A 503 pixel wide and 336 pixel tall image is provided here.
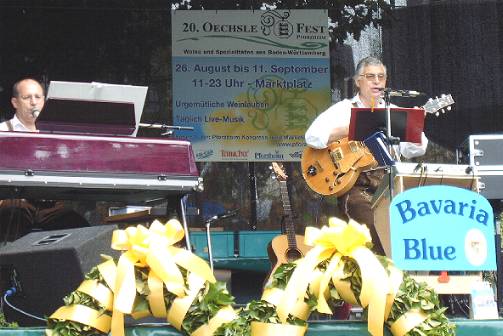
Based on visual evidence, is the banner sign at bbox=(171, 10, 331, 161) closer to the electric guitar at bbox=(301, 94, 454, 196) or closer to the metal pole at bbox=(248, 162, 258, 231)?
the metal pole at bbox=(248, 162, 258, 231)

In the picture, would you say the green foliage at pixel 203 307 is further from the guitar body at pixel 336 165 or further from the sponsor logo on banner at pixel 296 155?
the sponsor logo on banner at pixel 296 155

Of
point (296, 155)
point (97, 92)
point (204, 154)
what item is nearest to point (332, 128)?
point (97, 92)

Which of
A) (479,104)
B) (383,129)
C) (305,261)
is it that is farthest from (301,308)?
(479,104)

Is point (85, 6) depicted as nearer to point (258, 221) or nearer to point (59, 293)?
point (258, 221)

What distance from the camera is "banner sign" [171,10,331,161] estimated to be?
8477 millimetres

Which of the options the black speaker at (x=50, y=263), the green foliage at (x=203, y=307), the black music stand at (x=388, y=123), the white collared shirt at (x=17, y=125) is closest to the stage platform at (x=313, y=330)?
the green foliage at (x=203, y=307)

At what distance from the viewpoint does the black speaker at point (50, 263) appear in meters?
3.44

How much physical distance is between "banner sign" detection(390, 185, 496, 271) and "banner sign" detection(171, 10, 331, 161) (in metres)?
4.64

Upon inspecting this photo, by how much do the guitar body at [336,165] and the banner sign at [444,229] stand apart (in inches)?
81.2

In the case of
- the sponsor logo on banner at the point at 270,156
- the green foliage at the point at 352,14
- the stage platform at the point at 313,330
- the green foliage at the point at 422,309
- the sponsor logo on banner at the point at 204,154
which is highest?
the green foliage at the point at 352,14

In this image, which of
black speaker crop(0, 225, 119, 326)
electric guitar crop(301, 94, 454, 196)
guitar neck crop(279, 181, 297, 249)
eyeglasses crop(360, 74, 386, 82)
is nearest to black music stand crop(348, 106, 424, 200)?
electric guitar crop(301, 94, 454, 196)

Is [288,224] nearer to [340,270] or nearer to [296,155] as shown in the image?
[296,155]

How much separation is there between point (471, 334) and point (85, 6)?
647cm

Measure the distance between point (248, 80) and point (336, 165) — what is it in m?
2.49
